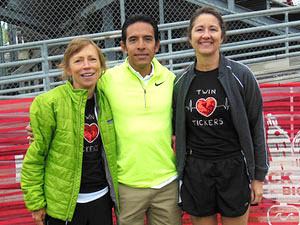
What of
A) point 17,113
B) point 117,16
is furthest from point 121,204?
point 117,16

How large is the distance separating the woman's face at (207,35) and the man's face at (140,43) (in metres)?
0.35

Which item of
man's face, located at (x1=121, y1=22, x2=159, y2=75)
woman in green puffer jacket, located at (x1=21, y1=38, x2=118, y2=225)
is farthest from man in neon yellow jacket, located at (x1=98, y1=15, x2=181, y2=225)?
woman in green puffer jacket, located at (x1=21, y1=38, x2=118, y2=225)

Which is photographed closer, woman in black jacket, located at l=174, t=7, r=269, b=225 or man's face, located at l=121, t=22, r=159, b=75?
woman in black jacket, located at l=174, t=7, r=269, b=225

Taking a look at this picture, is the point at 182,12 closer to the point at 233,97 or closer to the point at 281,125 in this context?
the point at 281,125

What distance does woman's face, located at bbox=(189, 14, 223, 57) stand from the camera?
2365mm

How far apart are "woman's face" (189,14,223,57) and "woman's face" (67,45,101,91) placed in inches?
30.5

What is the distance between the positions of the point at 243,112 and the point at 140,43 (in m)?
0.93

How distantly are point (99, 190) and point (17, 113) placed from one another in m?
1.49

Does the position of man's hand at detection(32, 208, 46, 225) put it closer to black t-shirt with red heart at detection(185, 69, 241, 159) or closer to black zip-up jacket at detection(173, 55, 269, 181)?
black zip-up jacket at detection(173, 55, 269, 181)

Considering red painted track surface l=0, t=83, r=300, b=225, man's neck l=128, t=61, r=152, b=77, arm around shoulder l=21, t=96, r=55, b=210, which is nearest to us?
arm around shoulder l=21, t=96, r=55, b=210

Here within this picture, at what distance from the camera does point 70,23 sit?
10.0 meters

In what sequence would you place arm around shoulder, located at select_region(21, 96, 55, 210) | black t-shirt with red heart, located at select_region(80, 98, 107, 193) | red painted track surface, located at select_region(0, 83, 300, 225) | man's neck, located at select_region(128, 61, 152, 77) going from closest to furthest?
arm around shoulder, located at select_region(21, 96, 55, 210), black t-shirt with red heart, located at select_region(80, 98, 107, 193), man's neck, located at select_region(128, 61, 152, 77), red painted track surface, located at select_region(0, 83, 300, 225)

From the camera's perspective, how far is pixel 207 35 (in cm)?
235

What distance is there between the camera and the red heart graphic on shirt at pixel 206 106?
93.5 inches
